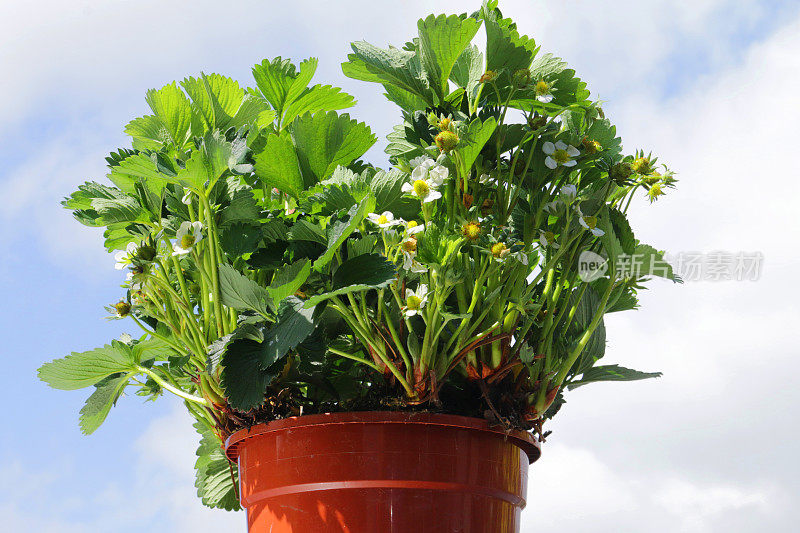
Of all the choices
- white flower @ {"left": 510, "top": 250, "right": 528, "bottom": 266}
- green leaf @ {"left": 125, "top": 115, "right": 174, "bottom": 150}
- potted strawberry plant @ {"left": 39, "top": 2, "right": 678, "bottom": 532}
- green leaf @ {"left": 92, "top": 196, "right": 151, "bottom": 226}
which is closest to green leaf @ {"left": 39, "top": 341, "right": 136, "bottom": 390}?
potted strawberry plant @ {"left": 39, "top": 2, "right": 678, "bottom": 532}

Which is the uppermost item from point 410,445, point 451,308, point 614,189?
point 614,189

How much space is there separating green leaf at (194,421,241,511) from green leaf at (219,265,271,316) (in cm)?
30

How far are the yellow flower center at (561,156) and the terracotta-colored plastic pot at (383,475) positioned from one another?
29 centimetres

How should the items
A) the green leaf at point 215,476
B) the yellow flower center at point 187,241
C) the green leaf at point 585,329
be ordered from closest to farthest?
1. the yellow flower center at point 187,241
2. the green leaf at point 585,329
3. the green leaf at point 215,476

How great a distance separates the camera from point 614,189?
0.90 metres

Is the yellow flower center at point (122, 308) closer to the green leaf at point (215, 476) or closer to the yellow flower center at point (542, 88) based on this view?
the green leaf at point (215, 476)

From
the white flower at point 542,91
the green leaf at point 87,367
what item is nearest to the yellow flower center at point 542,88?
the white flower at point 542,91

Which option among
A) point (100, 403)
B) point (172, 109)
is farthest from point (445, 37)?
point (100, 403)

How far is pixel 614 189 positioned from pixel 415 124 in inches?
9.4

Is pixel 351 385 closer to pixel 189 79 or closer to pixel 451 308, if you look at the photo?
pixel 451 308

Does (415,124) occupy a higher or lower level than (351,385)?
higher

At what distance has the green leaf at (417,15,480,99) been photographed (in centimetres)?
87

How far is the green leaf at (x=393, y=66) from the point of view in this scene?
2.89 ft

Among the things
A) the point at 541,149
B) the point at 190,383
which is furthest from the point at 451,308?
the point at 190,383
